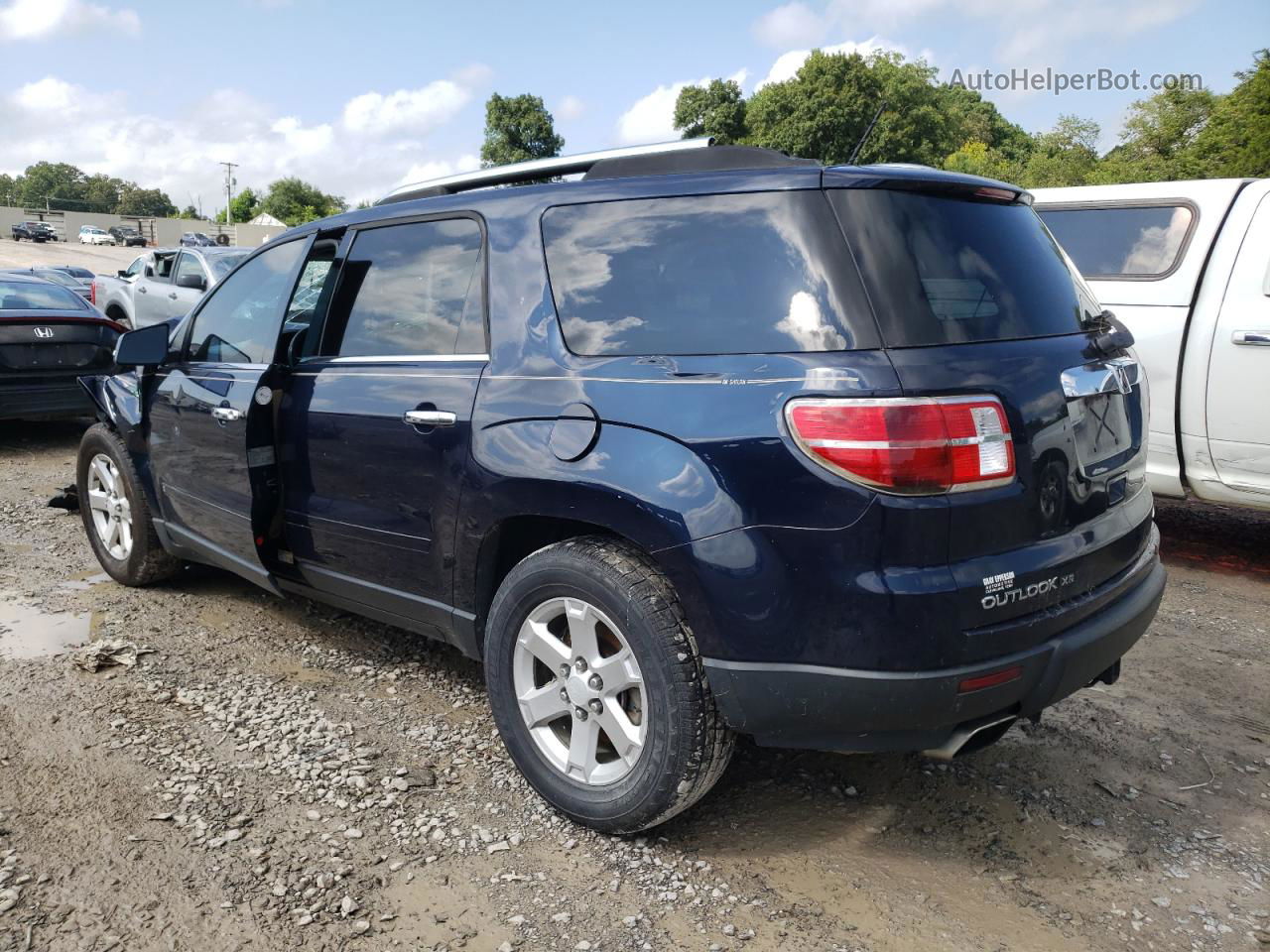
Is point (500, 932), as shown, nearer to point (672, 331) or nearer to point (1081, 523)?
point (672, 331)

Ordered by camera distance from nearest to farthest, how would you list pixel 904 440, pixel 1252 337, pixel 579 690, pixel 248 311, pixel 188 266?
1. pixel 904 440
2. pixel 579 690
3. pixel 248 311
4. pixel 1252 337
5. pixel 188 266

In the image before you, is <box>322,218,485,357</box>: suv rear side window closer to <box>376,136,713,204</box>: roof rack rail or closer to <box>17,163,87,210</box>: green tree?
<box>376,136,713,204</box>: roof rack rail

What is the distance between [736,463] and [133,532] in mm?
3572

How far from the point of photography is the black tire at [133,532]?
461 centimetres

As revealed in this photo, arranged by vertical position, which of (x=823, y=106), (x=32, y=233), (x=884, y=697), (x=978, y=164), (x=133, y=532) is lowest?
(x=133, y=532)

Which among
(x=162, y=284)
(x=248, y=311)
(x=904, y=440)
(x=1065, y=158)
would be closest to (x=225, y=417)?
(x=248, y=311)

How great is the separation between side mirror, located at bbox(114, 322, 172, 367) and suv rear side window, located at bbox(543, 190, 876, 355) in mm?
2309

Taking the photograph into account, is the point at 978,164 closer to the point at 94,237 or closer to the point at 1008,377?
the point at 94,237

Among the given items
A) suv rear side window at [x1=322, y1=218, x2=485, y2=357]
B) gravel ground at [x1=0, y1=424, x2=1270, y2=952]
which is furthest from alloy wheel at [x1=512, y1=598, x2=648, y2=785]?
suv rear side window at [x1=322, y1=218, x2=485, y2=357]

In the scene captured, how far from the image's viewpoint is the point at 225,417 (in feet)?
12.4

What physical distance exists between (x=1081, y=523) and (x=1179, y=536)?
14.3 ft

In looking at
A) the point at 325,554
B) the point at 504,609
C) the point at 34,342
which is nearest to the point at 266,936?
the point at 504,609

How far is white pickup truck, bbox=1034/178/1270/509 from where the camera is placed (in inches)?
199

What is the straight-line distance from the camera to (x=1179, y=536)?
20.3 feet
